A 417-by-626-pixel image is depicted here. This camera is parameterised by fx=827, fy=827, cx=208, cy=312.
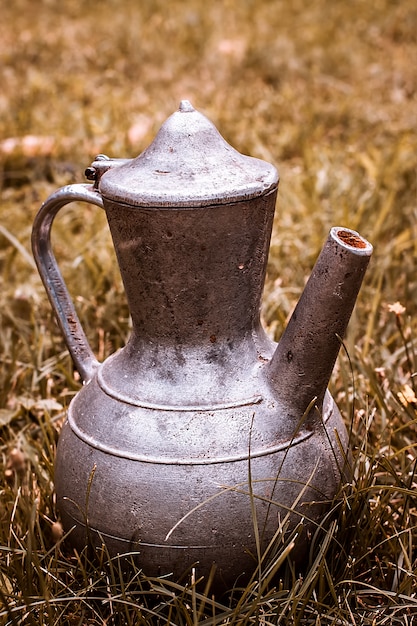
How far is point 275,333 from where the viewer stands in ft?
7.88

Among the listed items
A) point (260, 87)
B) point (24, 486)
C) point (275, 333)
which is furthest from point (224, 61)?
point (24, 486)

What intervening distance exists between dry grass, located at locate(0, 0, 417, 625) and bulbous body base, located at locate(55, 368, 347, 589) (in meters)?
0.06

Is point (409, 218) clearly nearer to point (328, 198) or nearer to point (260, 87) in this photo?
point (328, 198)

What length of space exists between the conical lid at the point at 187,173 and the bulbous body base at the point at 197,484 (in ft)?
1.24

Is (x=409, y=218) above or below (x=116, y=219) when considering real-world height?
below

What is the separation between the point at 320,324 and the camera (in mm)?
1449

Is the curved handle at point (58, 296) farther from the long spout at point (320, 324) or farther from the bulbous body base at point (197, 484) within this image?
the long spout at point (320, 324)

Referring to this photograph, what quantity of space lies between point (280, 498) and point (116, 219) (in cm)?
58

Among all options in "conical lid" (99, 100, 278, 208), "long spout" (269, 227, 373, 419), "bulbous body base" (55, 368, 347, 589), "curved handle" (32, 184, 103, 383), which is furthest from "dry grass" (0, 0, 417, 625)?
"conical lid" (99, 100, 278, 208)

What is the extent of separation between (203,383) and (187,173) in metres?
0.38

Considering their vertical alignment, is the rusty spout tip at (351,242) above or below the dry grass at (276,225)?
above

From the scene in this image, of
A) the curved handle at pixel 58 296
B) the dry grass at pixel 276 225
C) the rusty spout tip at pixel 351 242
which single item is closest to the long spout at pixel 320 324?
the rusty spout tip at pixel 351 242

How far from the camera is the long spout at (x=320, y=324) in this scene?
4.63ft

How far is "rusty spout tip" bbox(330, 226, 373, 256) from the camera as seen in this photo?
1.39 m
